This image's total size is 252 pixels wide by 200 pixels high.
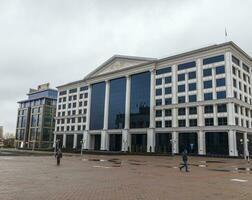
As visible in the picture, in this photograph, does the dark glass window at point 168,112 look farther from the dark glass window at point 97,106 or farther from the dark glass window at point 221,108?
the dark glass window at point 97,106

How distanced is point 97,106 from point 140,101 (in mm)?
20563

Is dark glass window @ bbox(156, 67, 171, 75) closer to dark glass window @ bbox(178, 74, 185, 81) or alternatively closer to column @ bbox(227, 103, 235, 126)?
dark glass window @ bbox(178, 74, 185, 81)

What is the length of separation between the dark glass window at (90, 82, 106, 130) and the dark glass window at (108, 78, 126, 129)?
4.27m

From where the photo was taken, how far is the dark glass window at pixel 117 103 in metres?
86.9

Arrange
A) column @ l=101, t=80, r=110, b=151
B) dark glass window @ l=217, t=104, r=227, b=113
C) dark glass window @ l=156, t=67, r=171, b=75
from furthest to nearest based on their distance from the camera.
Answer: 1. column @ l=101, t=80, r=110, b=151
2. dark glass window @ l=156, t=67, r=171, b=75
3. dark glass window @ l=217, t=104, r=227, b=113

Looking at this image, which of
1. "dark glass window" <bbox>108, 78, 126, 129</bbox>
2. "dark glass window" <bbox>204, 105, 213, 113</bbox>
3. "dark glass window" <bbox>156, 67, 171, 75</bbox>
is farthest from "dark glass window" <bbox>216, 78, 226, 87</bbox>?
"dark glass window" <bbox>108, 78, 126, 129</bbox>

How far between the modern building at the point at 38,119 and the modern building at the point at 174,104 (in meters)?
43.7

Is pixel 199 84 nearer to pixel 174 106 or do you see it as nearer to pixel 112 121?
pixel 174 106

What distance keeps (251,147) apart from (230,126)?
508 inches

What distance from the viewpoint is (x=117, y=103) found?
89.2 m

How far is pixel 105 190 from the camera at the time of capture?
1306 centimetres

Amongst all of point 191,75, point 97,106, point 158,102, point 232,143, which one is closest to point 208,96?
point 191,75

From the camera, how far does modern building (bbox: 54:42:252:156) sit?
65.6m

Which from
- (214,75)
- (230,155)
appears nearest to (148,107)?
(214,75)
